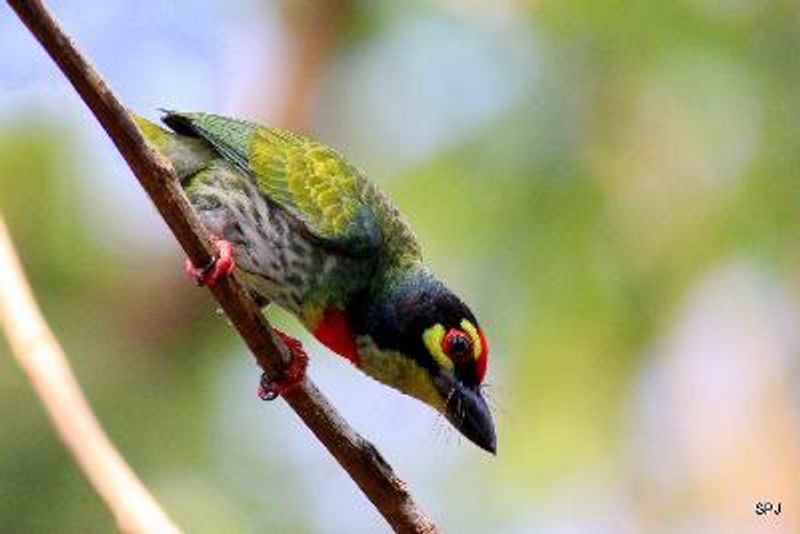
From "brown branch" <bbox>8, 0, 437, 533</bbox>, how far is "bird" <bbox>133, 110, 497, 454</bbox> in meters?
0.77

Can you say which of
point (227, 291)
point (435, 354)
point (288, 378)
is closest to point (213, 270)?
point (227, 291)

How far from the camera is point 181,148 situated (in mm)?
4086

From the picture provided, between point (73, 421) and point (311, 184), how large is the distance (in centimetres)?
184

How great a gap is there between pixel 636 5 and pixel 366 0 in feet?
3.57

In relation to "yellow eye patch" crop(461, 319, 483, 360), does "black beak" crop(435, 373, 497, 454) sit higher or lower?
lower

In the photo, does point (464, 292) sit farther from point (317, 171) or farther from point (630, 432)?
point (317, 171)

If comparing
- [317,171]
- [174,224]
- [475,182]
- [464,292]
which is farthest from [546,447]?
[174,224]

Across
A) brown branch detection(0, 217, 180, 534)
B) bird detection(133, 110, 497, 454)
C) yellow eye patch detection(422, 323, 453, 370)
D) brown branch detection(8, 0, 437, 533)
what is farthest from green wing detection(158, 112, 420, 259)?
brown branch detection(0, 217, 180, 534)

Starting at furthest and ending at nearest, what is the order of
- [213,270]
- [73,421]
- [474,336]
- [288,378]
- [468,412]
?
[474,336] → [468,412] → [288,378] → [213,270] → [73,421]

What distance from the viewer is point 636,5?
5.63 metres

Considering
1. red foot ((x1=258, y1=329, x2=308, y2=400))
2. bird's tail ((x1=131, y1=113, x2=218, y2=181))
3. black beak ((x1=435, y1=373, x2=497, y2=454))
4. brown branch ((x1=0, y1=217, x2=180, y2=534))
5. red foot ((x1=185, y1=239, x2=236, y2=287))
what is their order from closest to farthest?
brown branch ((x1=0, y1=217, x2=180, y2=534)) < red foot ((x1=185, y1=239, x2=236, y2=287)) < red foot ((x1=258, y1=329, x2=308, y2=400)) < black beak ((x1=435, y1=373, x2=497, y2=454)) < bird's tail ((x1=131, y1=113, x2=218, y2=181))

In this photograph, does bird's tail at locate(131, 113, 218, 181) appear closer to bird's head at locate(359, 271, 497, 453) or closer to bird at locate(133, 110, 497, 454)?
bird at locate(133, 110, 497, 454)

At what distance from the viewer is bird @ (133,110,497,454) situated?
380cm

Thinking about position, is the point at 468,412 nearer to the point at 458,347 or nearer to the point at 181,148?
the point at 458,347
